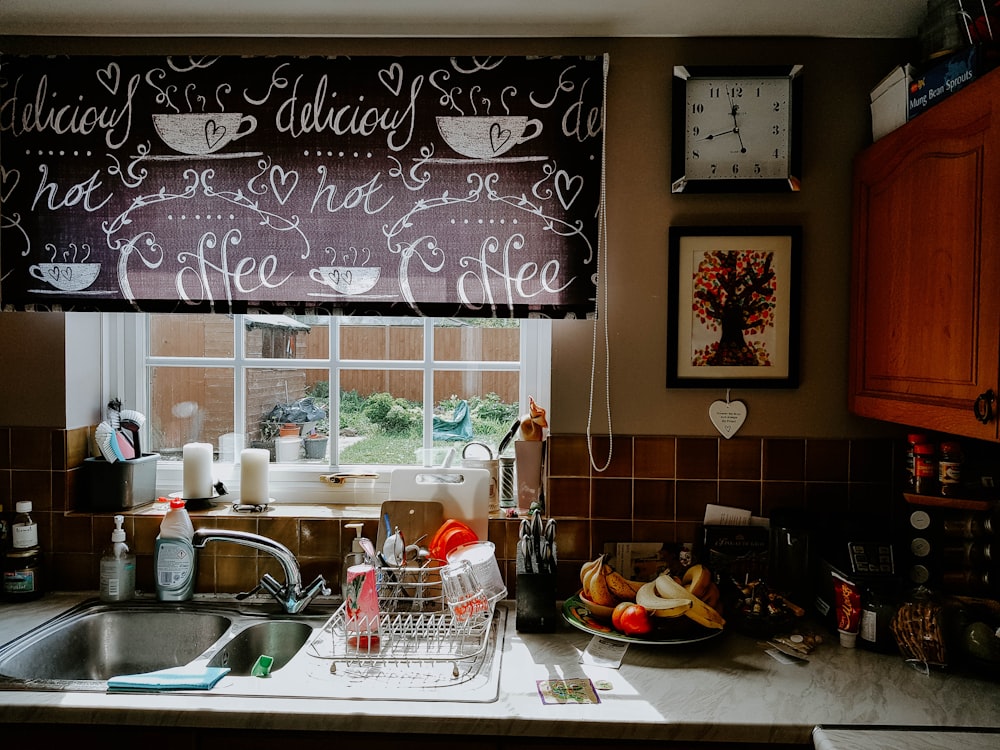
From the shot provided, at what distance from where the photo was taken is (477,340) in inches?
84.8

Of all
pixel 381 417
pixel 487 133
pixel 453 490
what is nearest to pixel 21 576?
pixel 381 417

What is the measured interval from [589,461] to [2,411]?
1.65 metres

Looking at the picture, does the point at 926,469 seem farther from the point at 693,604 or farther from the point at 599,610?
the point at 599,610

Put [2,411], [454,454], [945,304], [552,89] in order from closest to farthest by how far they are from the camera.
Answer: [945,304] < [552,89] < [2,411] < [454,454]

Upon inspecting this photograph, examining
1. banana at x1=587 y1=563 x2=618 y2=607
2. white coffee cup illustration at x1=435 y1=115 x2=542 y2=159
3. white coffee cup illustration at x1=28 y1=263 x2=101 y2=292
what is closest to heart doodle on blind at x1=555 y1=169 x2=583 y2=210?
white coffee cup illustration at x1=435 y1=115 x2=542 y2=159

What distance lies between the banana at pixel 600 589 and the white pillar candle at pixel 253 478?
0.97 metres

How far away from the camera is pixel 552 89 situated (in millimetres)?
1867

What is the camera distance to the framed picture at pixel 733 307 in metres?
1.88

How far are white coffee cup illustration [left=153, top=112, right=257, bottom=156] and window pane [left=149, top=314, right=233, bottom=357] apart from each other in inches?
20.5

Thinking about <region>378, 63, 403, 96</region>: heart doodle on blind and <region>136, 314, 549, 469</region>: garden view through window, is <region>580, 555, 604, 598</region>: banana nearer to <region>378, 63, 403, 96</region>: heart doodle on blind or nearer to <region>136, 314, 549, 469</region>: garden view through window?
<region>136, 314, 549, 469</region>: garden view through window

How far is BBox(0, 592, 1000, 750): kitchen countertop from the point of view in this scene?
4.32 feet

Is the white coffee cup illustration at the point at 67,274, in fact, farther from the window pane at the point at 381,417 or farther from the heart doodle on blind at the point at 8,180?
the window pane at the point at 381,417

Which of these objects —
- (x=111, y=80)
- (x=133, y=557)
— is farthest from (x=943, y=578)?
(x=111, y=80)

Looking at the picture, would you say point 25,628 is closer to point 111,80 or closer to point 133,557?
point 133,557
